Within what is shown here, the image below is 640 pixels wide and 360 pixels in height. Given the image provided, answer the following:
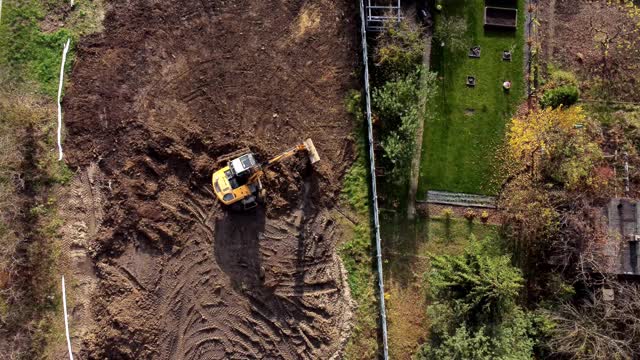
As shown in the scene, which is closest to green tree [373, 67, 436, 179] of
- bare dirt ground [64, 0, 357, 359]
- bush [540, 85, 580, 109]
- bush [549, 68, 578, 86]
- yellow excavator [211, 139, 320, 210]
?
bare dirt ground [64, 0, 357, 359]

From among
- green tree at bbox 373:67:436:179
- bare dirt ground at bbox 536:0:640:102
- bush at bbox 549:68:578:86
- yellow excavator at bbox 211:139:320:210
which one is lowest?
yellow excavator at bbox 211:139:320:210

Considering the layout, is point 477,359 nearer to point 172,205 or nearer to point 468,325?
point 468,325

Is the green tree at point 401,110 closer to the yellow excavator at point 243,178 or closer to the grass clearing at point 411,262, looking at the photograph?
the grass clearing at point 411,262

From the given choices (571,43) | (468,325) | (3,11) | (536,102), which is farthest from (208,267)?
(571,43)

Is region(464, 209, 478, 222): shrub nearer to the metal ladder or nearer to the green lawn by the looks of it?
the green lawn

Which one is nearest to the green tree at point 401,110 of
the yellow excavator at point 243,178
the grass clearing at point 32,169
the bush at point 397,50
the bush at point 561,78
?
the bush at point 397,50
